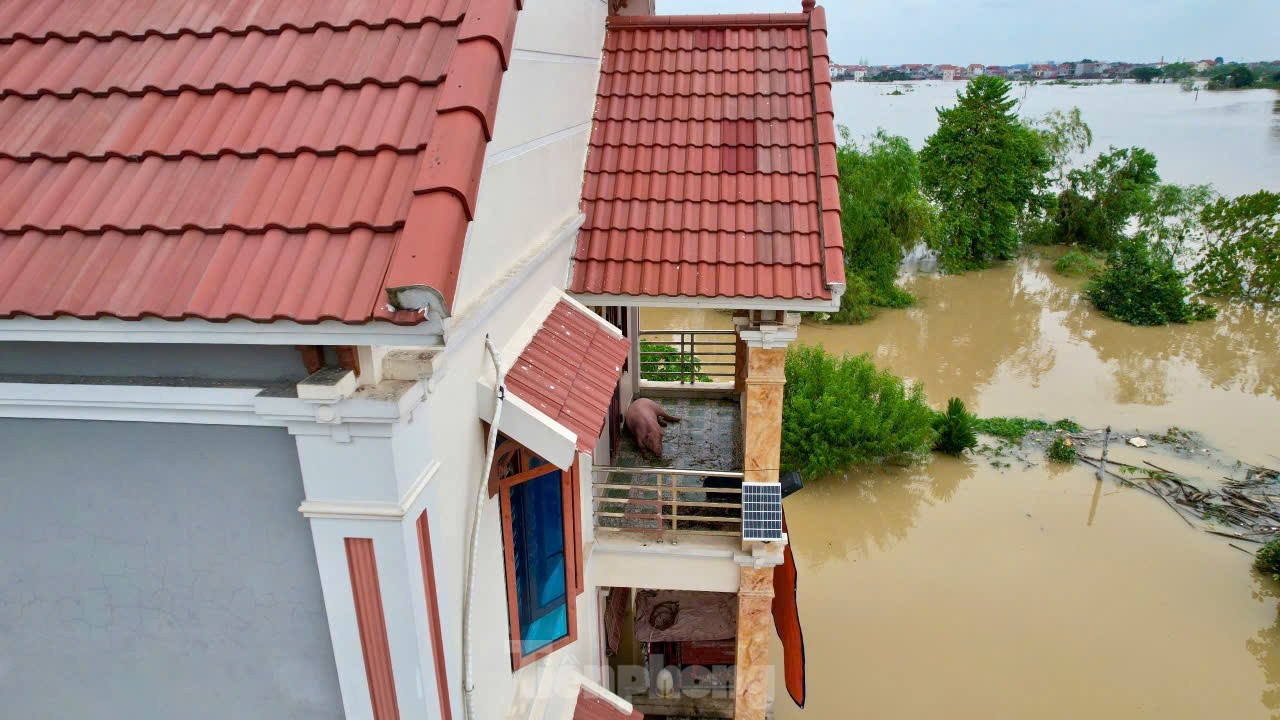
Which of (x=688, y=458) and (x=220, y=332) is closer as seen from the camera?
(x=220, y=332)

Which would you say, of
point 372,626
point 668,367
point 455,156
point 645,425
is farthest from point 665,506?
point 668,367

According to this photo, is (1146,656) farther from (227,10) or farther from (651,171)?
(227,10)

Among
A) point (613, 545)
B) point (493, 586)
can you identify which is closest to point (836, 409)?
point (613, 545)

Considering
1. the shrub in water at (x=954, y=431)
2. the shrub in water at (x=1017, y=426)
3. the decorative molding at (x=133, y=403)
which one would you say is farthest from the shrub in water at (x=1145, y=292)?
the decorative molding at (x=133, y=403)

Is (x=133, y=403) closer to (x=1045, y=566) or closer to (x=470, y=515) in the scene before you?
(x=470, y=515)

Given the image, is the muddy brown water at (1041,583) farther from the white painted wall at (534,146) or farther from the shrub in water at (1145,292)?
the white painted wall at (534,146)

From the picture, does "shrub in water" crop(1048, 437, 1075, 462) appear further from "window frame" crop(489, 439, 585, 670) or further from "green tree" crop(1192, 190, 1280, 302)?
"green tree" crop(1192, 190, 1280, 302)
